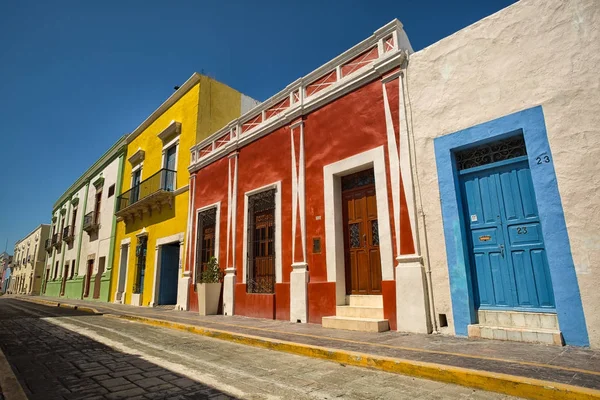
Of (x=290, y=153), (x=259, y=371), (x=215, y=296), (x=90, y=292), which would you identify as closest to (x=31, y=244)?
(x=90, y=292)

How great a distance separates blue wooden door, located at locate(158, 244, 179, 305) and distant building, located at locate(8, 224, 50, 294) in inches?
1408

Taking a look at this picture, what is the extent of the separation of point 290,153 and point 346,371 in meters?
5.85

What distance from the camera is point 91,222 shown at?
70.9 feet

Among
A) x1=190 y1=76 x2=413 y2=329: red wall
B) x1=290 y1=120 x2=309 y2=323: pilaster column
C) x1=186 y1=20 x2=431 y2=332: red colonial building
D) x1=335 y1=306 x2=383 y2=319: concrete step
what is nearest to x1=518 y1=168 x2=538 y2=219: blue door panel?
x1=186 y1=20 x2=431 y2=332: red colonial building

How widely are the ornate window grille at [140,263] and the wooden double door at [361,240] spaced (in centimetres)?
1124

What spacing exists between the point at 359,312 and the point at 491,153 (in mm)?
3547

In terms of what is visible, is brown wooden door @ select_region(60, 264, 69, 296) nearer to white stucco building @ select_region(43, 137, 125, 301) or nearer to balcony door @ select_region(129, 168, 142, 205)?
white stucco building @ select_region(43, 137, 125, 301)

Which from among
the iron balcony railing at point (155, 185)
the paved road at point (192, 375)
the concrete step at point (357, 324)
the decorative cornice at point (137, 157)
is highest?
the decorative cornice at point (137, 157)

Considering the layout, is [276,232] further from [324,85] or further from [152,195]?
[152,195]

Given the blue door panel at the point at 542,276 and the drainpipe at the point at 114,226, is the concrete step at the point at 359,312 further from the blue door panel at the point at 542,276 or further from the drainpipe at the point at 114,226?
the drainpipe at the point at 114,226

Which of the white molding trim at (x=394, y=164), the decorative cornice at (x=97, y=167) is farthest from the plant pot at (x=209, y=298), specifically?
the decorative cornice at (x=97, y=167)

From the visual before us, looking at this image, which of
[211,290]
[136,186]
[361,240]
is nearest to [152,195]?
[136,186]

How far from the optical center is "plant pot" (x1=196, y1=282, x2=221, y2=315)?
9.63 m

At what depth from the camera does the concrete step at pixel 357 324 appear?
557cm
